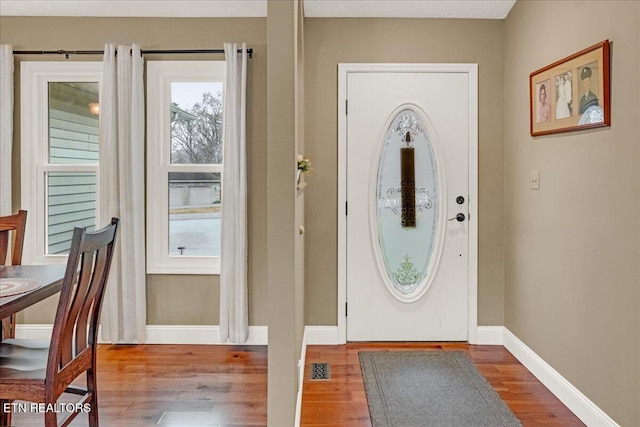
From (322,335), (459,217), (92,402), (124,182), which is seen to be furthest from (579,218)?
(124,182)

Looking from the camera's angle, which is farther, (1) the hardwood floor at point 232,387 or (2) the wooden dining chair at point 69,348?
(1) the hardwood floor at point 232,387

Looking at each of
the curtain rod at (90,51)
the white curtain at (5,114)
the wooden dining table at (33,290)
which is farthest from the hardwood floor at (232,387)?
the curtain rod at (90,51)

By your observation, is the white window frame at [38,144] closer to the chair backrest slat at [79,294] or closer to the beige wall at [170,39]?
the beige wall at [170,39]

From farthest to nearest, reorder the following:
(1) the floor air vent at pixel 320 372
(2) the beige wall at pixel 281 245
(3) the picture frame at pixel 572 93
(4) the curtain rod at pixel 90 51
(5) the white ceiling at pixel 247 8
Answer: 1. (4) the curtain rod at pixel 90 51
2. (5) the white ceiling at pixel 247 8
3. (1) the floor air vent at pixel 320 372
4. (3) the picture frame at pixel 572 93
5. (2) the beige wall at pixel 281 245

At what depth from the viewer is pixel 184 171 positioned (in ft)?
11.9

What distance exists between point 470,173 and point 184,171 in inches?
84.5

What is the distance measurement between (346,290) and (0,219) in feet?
7.41

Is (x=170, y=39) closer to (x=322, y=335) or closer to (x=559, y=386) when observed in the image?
(x=322, y=335)

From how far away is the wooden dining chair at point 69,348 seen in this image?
5.81ft

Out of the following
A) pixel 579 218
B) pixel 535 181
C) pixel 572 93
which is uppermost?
pixel 572 93

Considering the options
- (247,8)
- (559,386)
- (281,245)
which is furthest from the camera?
(247,8)

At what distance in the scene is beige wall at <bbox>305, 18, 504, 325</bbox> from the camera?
11.7ft

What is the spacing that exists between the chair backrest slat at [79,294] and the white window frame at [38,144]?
1.67m

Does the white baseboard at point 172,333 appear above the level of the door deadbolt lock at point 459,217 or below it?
below
